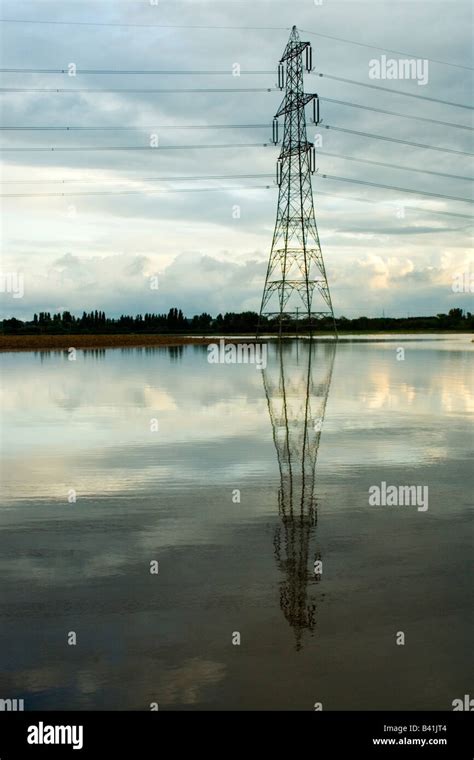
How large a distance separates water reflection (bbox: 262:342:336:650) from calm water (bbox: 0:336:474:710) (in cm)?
4

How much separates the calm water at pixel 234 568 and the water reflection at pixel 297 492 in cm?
4

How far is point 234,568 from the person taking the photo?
10.1 meters

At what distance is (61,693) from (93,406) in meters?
22.7

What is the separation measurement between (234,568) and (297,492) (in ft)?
15.2

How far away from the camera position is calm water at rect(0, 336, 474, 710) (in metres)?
7.21

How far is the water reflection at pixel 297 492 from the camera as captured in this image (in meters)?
8.98

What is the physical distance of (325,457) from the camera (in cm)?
1836
